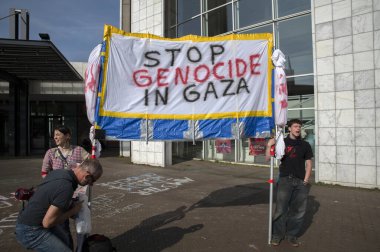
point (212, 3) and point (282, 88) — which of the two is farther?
point (212, 3)

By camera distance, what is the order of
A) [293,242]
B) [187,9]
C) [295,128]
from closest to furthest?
1. [293,242]
2. [295,128]
3. [187,9]

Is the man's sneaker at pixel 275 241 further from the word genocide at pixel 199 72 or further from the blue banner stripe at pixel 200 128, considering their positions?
the word genocide at pixel 199 72

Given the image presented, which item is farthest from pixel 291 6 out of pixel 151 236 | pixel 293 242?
pixel 151 236

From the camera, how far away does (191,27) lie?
616 inches

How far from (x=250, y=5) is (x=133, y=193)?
9227 mm

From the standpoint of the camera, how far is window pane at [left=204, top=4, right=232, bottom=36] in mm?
14211

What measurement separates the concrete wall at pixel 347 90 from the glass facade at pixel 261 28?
993mm

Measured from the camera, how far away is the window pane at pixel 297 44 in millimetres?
11664

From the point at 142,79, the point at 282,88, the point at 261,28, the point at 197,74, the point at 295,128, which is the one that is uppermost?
the point at 261,28

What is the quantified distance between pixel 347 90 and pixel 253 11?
6.02m

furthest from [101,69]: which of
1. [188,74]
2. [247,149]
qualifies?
[247,149]

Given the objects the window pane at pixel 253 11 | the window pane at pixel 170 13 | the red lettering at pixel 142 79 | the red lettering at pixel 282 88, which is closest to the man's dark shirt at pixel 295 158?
the red lettering at pixel 282 88

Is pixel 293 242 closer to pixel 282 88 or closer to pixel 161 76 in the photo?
pixel 282 88

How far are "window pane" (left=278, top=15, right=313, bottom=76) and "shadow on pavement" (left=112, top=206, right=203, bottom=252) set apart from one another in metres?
8.23
